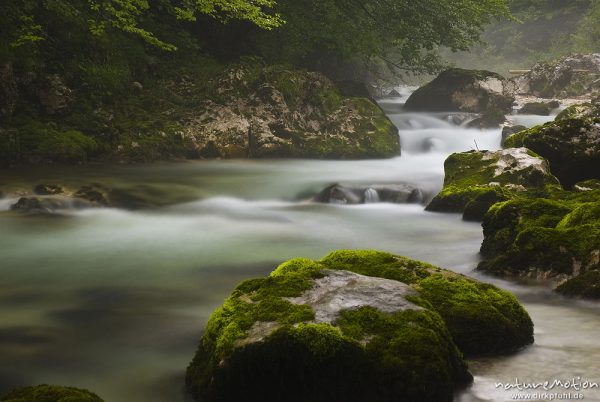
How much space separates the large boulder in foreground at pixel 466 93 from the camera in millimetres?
23562

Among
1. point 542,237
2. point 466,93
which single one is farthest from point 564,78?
point 542,237

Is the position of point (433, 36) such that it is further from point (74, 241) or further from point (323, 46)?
point (74, 241)

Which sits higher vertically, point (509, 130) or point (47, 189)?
point (509, 130)

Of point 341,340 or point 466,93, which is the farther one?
point 466,93

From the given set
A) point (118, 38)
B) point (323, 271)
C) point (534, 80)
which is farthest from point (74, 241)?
point (534, 80)

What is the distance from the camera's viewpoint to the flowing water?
14.9 feet

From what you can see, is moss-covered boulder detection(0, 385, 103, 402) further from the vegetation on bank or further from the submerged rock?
the vegetation on bank

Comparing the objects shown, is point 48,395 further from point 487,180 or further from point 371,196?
point 371,196

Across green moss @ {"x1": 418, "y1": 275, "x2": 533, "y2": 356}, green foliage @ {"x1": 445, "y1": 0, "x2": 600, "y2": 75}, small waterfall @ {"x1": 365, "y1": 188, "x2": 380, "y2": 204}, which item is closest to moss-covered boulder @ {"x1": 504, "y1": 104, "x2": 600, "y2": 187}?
small waterfall @ {"x1": 365, "y1": 188, "x2": 380, "y2": 204}

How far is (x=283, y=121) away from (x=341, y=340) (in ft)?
45.4

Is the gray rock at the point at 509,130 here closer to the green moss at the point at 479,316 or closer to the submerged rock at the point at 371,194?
the submerged rock at the point at 371,194

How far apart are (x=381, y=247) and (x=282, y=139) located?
8.25 m

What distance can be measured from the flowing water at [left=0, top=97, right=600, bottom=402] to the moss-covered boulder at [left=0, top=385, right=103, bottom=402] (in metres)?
1.10

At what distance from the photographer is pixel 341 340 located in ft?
12.0
